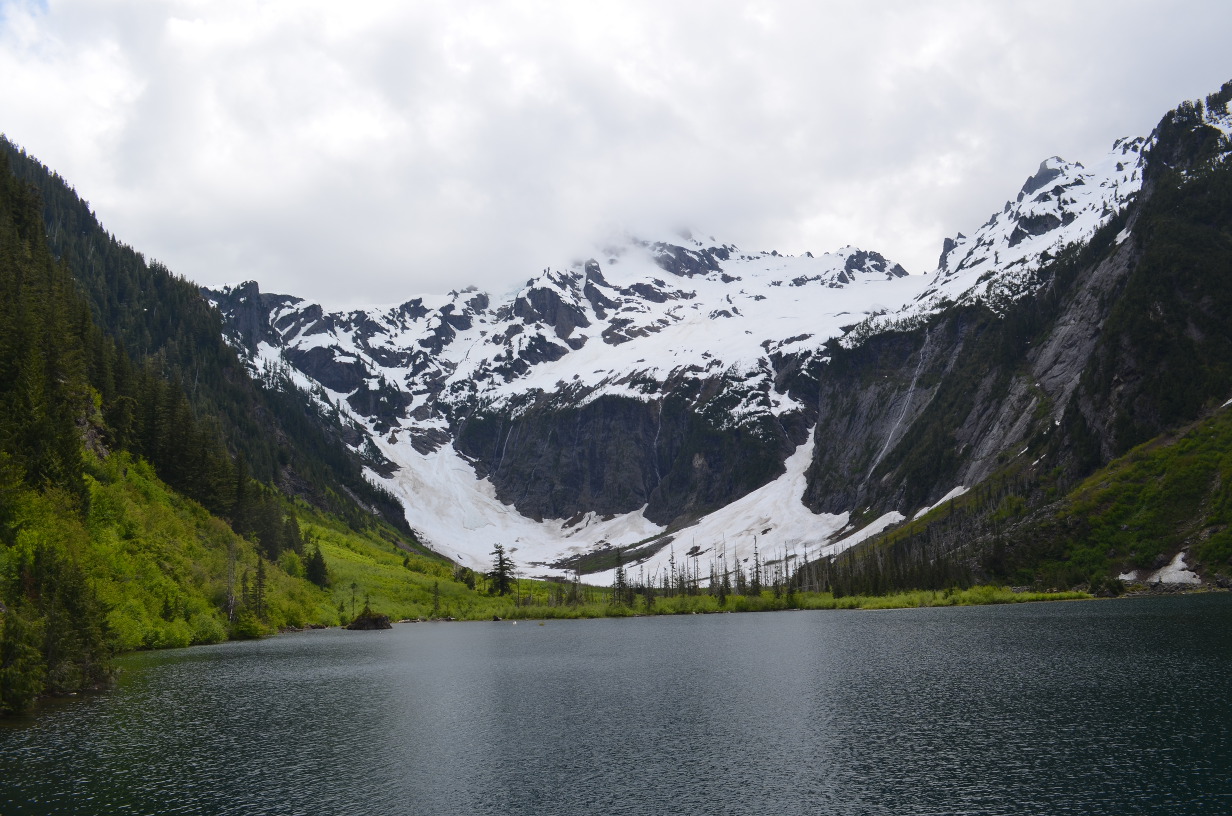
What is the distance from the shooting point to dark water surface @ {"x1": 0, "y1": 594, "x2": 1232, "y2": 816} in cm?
3123

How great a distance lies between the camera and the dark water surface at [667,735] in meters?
31.2

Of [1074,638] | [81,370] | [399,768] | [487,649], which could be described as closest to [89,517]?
[81,370]

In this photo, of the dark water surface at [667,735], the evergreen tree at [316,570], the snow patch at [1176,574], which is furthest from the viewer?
the evergreen tree at [316,570]

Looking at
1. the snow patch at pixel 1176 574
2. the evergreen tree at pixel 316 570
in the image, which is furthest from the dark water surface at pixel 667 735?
the snow patch at pixel 1176 574

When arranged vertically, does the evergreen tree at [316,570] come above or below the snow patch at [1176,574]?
above

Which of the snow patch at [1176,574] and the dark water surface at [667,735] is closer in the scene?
the dark water surface at [667,735]

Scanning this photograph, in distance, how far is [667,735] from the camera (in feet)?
139

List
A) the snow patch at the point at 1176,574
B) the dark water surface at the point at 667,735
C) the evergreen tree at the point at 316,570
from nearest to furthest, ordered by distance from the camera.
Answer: the dark water surface at the point at 667,735
the snow patch at the point at 1176,574
the evergreen tree at the point at 316,570

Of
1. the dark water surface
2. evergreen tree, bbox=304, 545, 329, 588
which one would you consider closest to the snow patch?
the dark water surface

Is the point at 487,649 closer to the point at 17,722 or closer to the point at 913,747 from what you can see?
the point at 17,722

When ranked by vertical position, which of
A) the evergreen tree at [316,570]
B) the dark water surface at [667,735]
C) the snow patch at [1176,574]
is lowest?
the dark water surface at [667,735]

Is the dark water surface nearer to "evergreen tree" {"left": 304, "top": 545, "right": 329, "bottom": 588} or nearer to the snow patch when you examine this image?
"evergreen tree" {"left": 304, "top": 545, "right": 329, "bottom": 588}

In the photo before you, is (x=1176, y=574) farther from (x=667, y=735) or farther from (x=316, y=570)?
(x=316, y=570)

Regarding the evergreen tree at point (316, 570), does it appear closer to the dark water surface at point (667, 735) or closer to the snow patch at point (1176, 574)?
the dark water surface at point (667, 735)
